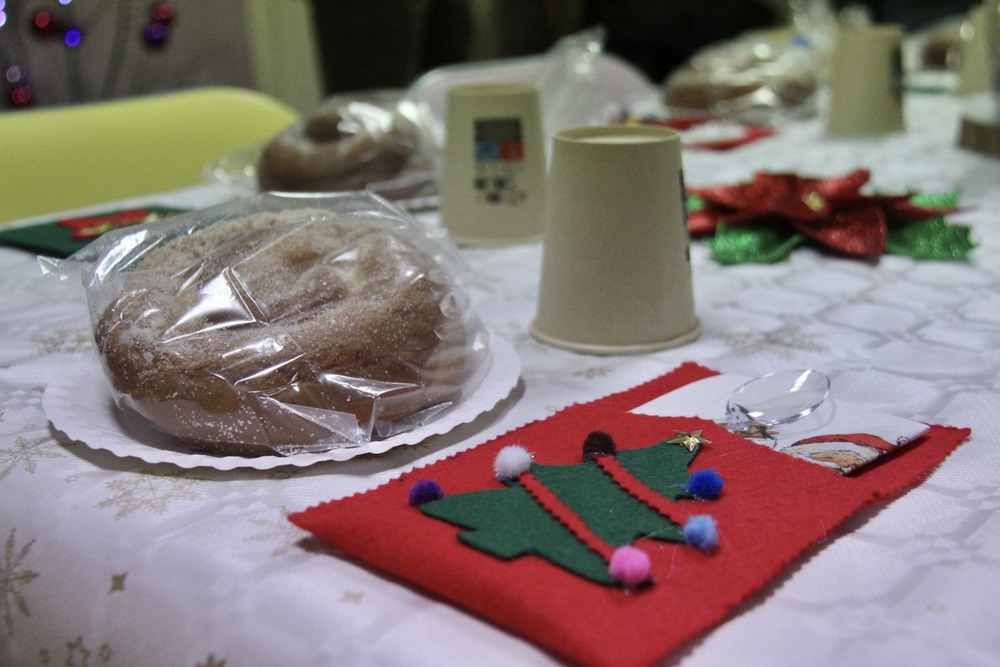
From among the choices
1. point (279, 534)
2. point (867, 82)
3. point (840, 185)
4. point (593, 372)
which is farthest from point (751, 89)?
point (279, 534)

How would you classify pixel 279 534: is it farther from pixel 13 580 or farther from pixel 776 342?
pixel 776 342

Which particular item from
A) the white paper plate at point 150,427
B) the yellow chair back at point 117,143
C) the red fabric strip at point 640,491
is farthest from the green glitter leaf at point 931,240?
the yellow chair back at point 117,143

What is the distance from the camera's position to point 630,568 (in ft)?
1.23

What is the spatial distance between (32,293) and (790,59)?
148 centimetres

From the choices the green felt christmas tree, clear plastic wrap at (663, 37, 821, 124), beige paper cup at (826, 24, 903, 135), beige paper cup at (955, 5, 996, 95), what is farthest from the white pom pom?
beige paper cup at (955, 5, 996, 95)

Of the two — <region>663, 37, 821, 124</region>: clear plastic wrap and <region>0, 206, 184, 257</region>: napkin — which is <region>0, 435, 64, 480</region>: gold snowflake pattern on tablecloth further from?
<region>663, 37, 821, 124</region>: clear plastic wrap

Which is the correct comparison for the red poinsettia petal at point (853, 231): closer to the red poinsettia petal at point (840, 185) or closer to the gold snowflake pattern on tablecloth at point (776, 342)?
the red poinsettia petal at point (840, 185)

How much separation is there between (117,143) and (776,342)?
1.30 metres

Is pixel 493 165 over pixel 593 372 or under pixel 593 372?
over

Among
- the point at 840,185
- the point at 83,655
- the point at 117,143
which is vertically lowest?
the point at 83,655

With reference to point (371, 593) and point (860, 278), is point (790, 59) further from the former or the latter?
point (371, 593)

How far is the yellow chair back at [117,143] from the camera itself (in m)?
1.49

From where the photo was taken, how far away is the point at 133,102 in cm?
169

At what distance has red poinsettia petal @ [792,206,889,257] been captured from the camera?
3.14ft
